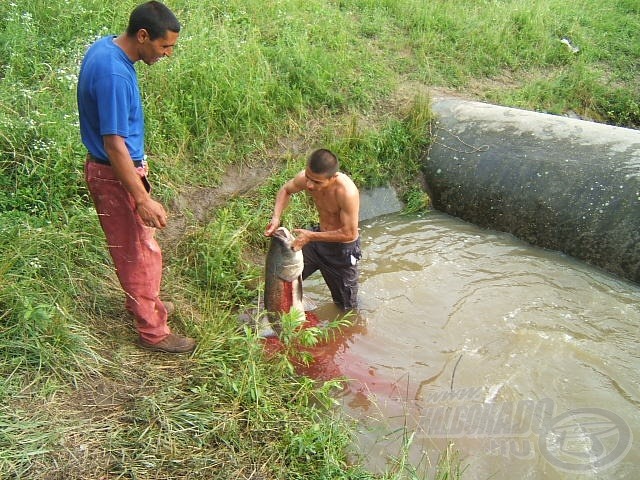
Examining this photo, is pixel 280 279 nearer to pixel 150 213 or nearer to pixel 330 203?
pixel 330 203

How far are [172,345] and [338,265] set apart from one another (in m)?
1.45

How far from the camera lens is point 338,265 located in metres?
4.57

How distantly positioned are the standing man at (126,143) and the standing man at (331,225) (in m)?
0.92

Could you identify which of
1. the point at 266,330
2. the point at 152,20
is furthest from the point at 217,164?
the point at 152,20

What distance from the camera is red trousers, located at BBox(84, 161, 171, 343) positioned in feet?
10.7

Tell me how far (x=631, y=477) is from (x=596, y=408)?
57 centimetres

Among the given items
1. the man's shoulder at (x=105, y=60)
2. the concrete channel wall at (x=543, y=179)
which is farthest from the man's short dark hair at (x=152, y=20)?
the concrete channel wall at (x=543, y=179)

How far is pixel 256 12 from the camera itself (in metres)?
7.46

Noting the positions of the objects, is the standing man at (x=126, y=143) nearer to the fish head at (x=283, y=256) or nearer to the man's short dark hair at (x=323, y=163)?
the fish head at (x=283, y=256)

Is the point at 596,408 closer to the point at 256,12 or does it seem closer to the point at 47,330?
the point at 47,330

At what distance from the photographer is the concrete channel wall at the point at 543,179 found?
17.8 ft

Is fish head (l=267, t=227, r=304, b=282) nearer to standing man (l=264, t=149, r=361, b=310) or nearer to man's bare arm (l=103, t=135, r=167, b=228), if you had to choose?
standing man (l=264, t=149, r=361, b=310)

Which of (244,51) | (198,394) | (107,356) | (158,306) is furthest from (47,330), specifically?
(244,51)

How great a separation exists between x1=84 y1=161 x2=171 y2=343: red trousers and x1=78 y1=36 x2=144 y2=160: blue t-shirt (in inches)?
9.2
